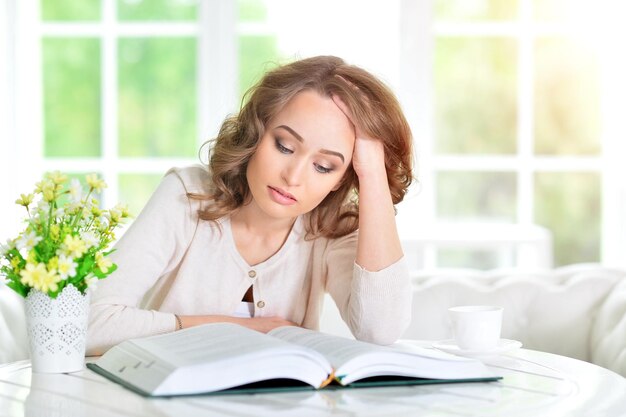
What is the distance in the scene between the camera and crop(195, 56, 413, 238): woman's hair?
203cm

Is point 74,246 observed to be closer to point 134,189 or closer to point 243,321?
point 243,321

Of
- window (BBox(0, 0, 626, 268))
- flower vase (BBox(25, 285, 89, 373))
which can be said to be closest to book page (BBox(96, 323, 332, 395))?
flower vase (BBox(25, 285, 89, 373))

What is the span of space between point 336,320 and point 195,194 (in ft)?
2.43

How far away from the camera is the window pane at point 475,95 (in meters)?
4.48

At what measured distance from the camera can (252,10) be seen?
4.44m

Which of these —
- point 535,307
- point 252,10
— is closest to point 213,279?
point 535,307

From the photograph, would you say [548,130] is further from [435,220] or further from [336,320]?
[336,320]

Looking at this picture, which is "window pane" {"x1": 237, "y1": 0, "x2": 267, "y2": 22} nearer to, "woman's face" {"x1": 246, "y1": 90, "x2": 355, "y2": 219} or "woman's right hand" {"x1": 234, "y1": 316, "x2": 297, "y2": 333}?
"woman's face" {"x1": 246, "y1": 90, "x2": 355, "y2": 219}

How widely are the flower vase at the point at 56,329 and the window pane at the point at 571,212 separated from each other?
319cm

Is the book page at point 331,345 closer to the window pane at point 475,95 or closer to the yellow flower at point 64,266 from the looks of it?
the yellow flower at point 64,266

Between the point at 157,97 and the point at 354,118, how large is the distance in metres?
2.71

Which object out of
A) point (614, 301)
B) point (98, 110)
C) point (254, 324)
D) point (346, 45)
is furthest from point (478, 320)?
point (98, 110)

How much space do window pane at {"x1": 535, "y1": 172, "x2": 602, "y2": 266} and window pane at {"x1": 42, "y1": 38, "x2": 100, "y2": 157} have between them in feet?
6.64

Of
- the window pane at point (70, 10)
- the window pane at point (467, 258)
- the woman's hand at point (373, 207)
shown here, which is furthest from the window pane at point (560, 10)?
the woman's hand at point (373, 207)
